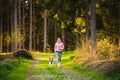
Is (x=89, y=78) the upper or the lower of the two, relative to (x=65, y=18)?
lower

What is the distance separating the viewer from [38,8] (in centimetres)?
7519

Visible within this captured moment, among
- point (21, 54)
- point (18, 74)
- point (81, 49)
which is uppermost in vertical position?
point (81, 49)

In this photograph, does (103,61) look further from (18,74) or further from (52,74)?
(18,74)

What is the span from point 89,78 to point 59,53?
31.9ft

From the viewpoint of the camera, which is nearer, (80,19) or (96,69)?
(96,69)

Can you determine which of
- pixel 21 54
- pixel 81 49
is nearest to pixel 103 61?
pixel 81 49

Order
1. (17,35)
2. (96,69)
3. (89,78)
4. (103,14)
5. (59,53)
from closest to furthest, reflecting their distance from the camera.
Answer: (89,78) < (96,69) < (59,53) < (103,14) < (17,35)

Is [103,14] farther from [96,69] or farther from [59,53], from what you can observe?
[96,69]

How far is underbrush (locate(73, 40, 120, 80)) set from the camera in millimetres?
19619

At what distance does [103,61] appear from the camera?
22.9 m

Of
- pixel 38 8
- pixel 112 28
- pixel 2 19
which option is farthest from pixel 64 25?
pixel 38 8

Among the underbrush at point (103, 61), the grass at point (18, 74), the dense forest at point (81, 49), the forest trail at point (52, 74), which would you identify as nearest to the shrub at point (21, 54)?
the dense forest at point (81, 49)

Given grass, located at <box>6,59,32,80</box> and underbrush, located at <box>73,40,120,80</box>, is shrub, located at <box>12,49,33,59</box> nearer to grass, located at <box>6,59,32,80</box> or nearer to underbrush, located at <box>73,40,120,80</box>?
underbrush, located at <box>73,40,120,80</box>

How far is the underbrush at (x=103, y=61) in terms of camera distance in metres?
19.6
